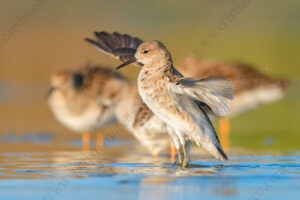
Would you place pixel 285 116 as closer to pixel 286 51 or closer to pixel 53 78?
pixel 53 78

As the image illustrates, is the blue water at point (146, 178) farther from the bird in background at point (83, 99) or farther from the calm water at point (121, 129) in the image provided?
the bird in background at point (83, 99)

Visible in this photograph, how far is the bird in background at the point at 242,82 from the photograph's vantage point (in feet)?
42.5

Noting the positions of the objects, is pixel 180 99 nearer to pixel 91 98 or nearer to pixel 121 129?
pixel 91 98

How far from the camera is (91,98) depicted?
12.6 m

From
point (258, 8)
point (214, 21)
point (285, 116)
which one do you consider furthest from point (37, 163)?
point (258, 8)

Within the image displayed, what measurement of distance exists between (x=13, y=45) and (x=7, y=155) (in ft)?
45.7

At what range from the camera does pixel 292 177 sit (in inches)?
261

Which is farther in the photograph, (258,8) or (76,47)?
(258,8)

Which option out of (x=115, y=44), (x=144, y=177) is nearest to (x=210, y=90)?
(x=144, y=177)

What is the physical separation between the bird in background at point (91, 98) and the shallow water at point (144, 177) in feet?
7.73

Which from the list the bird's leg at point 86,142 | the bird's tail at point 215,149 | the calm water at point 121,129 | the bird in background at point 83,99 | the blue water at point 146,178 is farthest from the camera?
the bird in background at point 83,99

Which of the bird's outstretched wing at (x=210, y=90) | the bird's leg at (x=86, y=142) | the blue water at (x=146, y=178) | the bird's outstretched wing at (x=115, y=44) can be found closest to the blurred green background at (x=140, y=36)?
the bird's leg at (x=86, y=142)

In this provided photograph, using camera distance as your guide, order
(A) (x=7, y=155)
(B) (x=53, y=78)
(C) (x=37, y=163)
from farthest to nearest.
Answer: (B) (x=53, y=78)
(A) (x=7, y=155)
(C) (x=37, y=163)

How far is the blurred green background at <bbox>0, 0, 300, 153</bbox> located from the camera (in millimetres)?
16209
